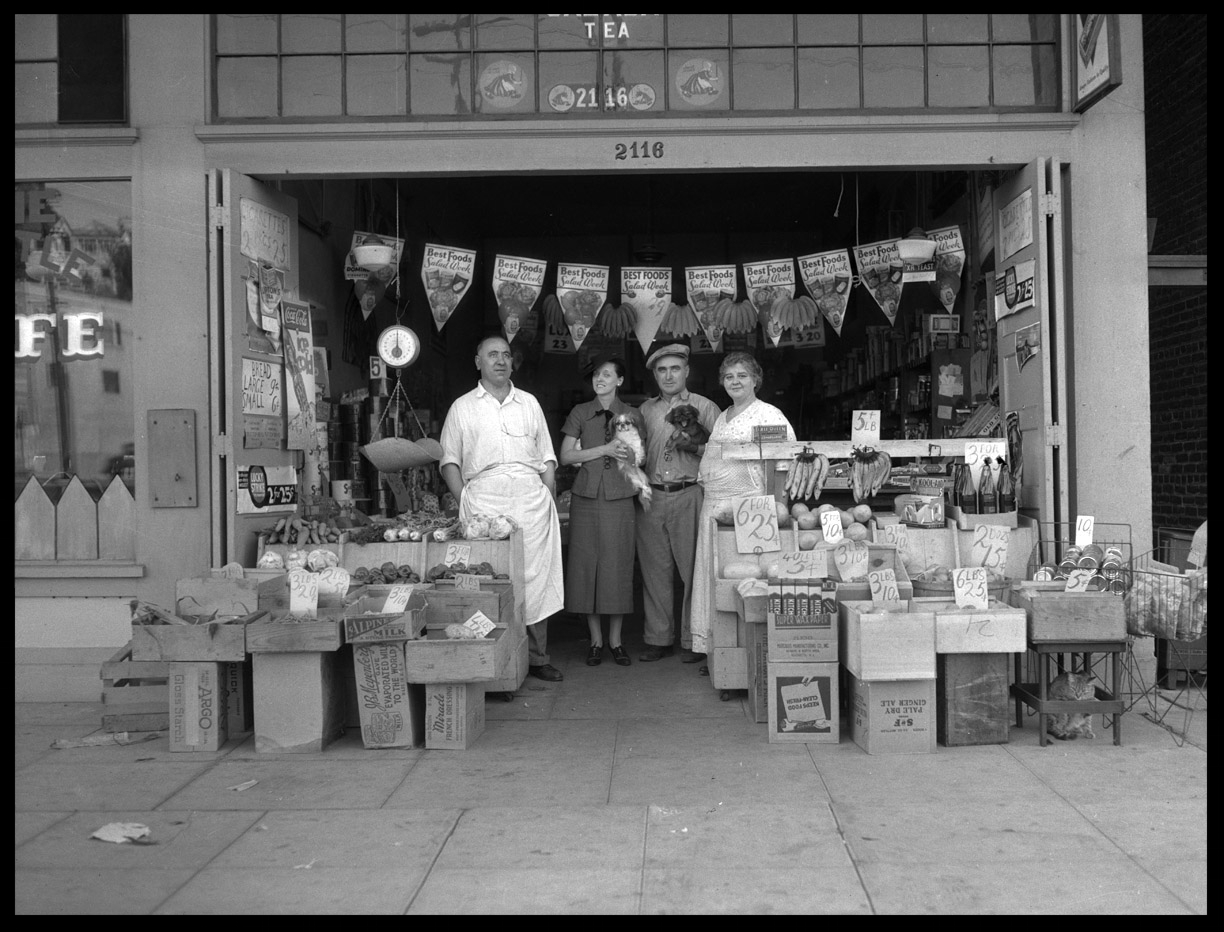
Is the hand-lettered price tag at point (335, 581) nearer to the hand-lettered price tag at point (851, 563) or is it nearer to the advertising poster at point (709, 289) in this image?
the hand-lettered price tag at point (851, 563)

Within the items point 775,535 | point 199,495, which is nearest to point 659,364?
point 775,535

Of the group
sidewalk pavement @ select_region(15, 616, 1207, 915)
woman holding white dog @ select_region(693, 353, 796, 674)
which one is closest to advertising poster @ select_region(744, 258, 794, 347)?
woman holding white dog @ select_region(693, 353, 796, 674)

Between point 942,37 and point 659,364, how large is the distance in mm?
2707

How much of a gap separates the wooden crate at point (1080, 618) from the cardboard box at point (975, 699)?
0.26 metres

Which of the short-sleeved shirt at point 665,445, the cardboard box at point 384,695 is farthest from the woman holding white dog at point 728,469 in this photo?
the cardboard box at point 384,695

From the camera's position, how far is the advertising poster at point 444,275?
7645 mm

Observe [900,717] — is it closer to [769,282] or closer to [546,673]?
[546,673]

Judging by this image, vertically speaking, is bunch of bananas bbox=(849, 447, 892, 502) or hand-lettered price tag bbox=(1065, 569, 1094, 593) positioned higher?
bunch of bananas bbox=(849, 447, 892, 502)

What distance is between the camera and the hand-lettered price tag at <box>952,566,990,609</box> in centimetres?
534

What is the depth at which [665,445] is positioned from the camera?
7203 mm

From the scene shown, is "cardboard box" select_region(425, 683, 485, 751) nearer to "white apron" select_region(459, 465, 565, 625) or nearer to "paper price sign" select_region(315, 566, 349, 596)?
"paper price sign" select_region(315, 566, 349, 596)

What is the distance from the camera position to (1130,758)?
5.18m

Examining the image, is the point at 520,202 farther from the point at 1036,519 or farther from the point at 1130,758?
the point at 1130,758

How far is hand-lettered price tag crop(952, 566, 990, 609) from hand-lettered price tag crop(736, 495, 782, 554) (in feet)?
3.89
